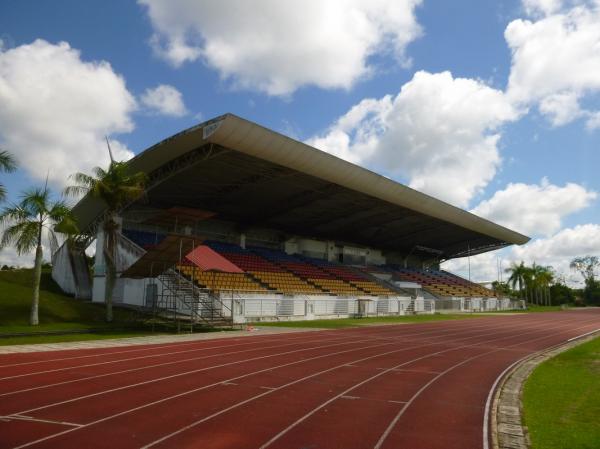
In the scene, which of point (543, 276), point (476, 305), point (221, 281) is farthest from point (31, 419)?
point (543, 276)

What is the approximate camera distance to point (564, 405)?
8859 millimetres

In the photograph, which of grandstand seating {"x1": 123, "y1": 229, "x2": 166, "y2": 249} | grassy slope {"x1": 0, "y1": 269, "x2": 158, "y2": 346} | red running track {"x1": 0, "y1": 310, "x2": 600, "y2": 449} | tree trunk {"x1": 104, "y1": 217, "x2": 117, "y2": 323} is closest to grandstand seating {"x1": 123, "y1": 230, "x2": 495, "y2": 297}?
grandstand seating {"x1": 123, "y1": 229, "x2": 166, "y2": 249}

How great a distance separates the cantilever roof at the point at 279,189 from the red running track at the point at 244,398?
14791 mm

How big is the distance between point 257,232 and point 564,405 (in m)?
41.3

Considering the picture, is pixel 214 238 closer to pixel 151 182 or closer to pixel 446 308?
pixel 151 182

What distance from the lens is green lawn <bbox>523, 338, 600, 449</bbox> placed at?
22.2ft

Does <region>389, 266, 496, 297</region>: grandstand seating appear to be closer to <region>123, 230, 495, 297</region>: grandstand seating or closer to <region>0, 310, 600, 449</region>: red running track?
<region>123, 230, 495, 297</region>: grandstand seating

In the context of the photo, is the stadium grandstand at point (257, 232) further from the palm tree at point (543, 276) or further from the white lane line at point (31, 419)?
the palm tree at point (543, 276)

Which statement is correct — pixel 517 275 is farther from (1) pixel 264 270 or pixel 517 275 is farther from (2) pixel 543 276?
(1) pixel 264 270

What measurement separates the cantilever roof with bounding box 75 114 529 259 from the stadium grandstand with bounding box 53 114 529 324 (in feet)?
0.31

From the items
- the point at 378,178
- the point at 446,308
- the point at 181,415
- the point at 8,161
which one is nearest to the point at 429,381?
the point at 181,415

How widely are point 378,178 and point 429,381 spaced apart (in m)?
28.2

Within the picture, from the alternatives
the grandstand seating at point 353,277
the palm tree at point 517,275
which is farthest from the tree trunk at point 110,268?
the palm tree at point 517,275

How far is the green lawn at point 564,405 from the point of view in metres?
6.76
